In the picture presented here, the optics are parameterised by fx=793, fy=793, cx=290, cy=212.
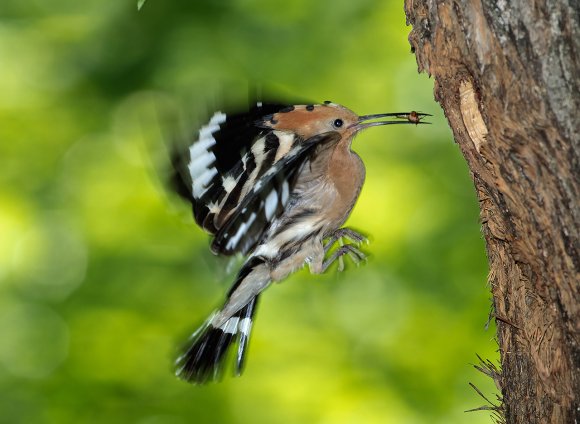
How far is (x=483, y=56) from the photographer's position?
2533 millimetres

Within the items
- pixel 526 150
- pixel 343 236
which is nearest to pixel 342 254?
pixel 343 236

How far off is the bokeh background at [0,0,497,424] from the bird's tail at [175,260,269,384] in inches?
48.1

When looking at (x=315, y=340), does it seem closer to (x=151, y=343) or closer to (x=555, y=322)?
(x=151, y=343)

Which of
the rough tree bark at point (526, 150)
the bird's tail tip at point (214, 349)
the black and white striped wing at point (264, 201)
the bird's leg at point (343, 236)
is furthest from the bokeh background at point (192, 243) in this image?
the rough tree bark at point (526, 150)

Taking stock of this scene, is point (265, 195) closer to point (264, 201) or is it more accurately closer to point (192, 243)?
point (264, 201)

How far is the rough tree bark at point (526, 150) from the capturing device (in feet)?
7.85

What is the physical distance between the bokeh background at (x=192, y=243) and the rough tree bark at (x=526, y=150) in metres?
2.92

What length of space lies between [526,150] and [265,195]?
153 cm

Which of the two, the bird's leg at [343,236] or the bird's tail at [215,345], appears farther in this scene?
the bird's tail at [215,345]

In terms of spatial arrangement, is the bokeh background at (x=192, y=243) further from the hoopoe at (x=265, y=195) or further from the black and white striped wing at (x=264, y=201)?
the black and white striped wing at (x=264, y=201)

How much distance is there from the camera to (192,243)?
6.35 m

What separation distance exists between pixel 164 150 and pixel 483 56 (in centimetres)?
184

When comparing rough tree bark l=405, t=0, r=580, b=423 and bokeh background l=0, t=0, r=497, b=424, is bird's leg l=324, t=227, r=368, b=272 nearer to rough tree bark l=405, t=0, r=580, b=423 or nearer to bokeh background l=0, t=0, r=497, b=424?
rough tree bark l=405, t=0, r=580, b=423

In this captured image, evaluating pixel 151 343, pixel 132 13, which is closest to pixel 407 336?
pixel 151 343
